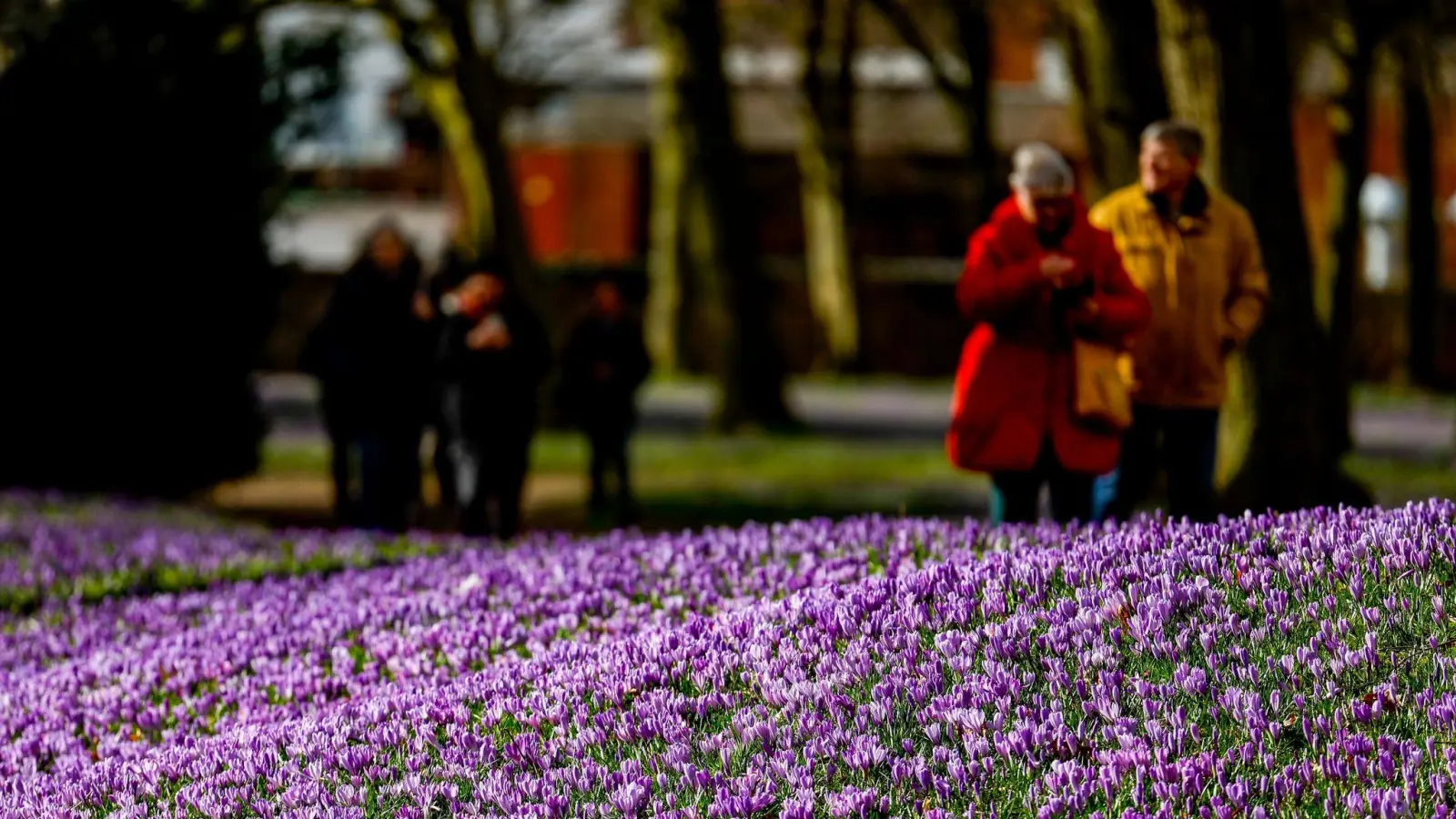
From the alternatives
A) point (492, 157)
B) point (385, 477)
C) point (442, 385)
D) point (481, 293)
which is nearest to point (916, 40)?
point (492, 157)

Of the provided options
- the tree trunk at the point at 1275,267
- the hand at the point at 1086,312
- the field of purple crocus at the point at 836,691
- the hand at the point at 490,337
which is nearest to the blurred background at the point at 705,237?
the tree trunk at the point at 1275,267

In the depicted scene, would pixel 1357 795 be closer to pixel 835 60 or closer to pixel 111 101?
pixel 111 101

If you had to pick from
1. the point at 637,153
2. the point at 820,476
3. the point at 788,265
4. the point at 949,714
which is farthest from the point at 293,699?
the point at 637,153

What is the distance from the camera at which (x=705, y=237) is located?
1020 inches

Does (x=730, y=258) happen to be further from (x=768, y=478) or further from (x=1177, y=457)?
(x=1177, y=457)

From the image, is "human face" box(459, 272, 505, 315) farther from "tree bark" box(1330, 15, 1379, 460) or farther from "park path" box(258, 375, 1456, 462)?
"park path" box(258, 375, 1456, 462)

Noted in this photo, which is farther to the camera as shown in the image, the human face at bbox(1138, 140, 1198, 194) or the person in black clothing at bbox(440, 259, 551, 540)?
the person in black clothing at bbox(440, 259, 551, 540)

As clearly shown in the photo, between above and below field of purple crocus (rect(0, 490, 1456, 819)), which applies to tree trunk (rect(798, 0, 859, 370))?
above

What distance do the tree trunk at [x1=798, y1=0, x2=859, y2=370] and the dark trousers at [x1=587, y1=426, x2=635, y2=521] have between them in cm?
2078

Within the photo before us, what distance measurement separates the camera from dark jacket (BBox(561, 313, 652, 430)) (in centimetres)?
1645

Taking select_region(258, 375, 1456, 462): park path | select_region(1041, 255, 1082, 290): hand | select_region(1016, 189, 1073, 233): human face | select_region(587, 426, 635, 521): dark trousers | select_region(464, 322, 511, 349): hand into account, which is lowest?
select_region(258, 375, 1456, 462): park path

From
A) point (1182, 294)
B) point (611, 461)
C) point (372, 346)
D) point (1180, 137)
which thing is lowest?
point (611, 461)

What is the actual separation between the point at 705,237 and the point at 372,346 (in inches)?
479

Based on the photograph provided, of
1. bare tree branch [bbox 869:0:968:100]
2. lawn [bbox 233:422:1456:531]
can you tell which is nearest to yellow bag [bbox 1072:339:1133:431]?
lawn [bbox 233:422:1456:531]
